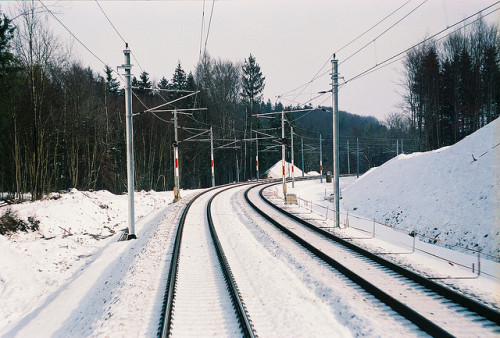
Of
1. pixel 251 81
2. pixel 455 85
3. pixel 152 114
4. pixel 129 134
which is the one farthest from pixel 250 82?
pixel 129 134

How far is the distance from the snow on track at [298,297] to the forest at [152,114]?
Result: 29.5ft

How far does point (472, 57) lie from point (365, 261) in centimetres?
4546

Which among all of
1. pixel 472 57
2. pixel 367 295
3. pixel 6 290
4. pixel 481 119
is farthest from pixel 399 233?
pixel 472 57

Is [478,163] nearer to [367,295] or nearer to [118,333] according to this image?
[367,295]

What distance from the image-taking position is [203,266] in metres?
10.5

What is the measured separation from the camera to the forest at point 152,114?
75.5 feet

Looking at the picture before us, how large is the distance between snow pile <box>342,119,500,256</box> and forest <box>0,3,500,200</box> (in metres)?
7.41

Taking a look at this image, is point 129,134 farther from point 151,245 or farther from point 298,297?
point 298,297

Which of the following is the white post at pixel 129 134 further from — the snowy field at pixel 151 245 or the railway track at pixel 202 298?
the railway track at pixel 202 298

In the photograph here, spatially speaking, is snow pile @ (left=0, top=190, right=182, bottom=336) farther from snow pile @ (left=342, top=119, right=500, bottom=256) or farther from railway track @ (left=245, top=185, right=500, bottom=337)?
snow pile @ (left=342, top=119, right=500, bottom=256)

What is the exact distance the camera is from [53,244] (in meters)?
14.6

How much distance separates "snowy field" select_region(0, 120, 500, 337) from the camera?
7828 millimetres

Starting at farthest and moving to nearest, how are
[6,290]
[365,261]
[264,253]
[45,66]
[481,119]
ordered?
[481,119] → [45,66] → [264,253] → [365,261] → [6,290]

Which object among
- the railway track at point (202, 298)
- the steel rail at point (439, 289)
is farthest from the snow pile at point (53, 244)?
the steel rail at point (439, 289)
